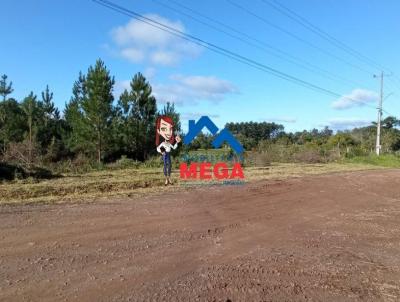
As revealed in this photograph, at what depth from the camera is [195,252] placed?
5156 millimetres

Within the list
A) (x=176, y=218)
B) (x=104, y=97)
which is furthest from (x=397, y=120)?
(x=176, y=218)

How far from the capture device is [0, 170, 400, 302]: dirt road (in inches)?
154

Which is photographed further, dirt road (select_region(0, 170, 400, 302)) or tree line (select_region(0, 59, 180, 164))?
tree line (select_region(0, 59, 180, 164))

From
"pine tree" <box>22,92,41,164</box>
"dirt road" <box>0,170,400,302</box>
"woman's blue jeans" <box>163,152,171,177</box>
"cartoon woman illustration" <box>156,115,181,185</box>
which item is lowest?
"dirt road" <box>0,170,400,302</box>

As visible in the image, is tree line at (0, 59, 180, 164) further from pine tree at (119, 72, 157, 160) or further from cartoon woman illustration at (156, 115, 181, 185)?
cartoon woman illustration at (156, 115, 181, 185)

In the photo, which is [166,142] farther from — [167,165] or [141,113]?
[141,113]

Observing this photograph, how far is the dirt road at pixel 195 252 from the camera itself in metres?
3.91

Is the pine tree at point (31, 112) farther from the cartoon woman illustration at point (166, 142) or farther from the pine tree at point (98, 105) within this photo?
the cartoon woman illustration at point (166, 142)

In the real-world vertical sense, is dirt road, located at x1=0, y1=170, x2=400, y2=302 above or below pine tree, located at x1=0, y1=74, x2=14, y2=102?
below

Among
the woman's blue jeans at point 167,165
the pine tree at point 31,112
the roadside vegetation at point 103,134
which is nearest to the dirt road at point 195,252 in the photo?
the woman's blue jeans at point 167,165

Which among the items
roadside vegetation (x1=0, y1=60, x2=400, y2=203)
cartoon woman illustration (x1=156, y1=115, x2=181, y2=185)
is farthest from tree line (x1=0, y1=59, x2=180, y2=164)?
cartoon woman illustration (x1=156, y1=115, x2=181, y2=185)

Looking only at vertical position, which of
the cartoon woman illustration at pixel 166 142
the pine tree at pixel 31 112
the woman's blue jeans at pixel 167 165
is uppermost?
the pine tree at pixel 31 112

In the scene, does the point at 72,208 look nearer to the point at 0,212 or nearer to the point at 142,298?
the point at 0,212

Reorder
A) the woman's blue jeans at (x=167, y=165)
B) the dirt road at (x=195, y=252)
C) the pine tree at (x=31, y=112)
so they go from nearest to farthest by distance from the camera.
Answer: the dirt road at (x=195, y=252) < the woman's blue jeans at (x=167, y=165) < the pine tree at (x=31, y=112)
